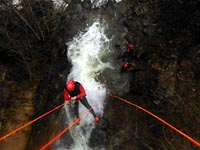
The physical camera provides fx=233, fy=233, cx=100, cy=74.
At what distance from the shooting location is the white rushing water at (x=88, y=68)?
8008mm

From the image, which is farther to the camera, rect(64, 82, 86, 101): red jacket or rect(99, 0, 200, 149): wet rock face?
rect(64, 82, 86, 101): red jacket

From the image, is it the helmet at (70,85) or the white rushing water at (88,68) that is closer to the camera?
A: the helmet at (70,85)

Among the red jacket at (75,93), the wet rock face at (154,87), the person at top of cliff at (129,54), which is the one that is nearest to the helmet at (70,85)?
the red jacket at (75,93)

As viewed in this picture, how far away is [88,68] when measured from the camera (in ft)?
33.4

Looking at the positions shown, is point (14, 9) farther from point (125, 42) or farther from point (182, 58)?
point (182, 58)

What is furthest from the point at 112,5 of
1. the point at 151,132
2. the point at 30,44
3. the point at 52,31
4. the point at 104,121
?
the point at 151,132

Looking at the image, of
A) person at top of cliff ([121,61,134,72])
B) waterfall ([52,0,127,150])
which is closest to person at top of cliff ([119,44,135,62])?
person at top of cliff ([121,61,134,72])

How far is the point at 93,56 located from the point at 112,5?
299 centimetres

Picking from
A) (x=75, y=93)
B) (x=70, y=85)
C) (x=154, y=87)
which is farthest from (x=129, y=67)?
(x=70, y=85)

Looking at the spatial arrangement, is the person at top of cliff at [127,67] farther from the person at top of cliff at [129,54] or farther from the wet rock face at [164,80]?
the wet rock face at [164,80]

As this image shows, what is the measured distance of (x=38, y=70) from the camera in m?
10.3

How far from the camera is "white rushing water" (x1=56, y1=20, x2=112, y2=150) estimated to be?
8008 millimetres

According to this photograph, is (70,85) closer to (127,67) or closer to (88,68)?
(127,67)

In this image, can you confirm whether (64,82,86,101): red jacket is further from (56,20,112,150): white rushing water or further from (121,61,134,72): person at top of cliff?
(121,61,134,72): person at top of cliff
